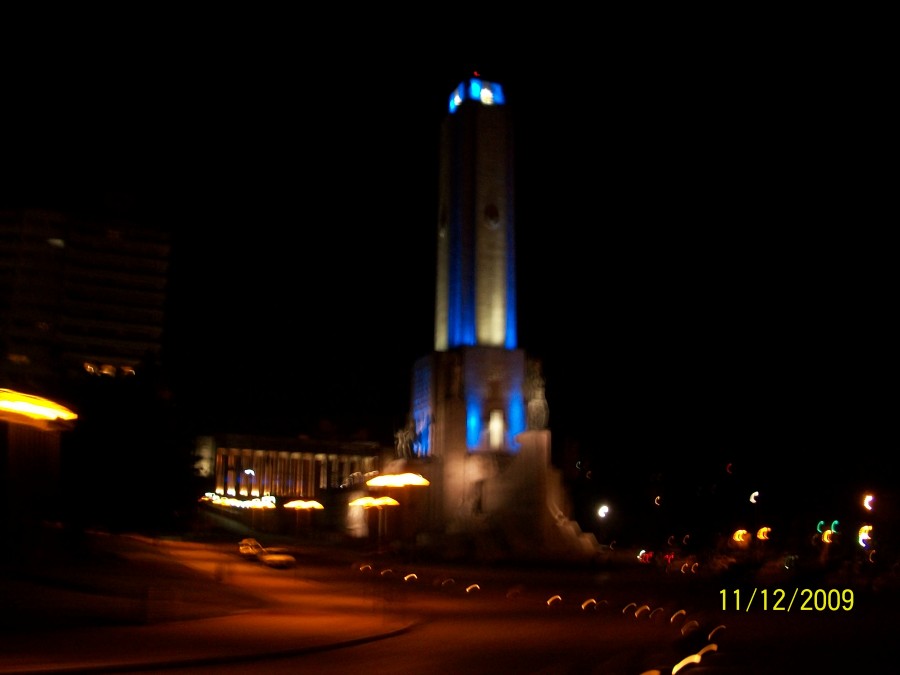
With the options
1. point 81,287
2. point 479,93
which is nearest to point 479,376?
point 479,93

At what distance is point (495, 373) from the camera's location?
57375 millimetres

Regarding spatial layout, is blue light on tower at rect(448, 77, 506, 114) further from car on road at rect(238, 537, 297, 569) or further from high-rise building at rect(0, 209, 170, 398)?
car on road at rect(238, 537, 297, 569)

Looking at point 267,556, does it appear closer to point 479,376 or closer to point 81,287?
point 479,376

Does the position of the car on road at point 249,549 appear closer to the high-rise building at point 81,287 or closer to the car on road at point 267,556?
the car on road at point 267,556

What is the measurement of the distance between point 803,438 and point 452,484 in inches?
773

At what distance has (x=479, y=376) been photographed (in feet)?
187

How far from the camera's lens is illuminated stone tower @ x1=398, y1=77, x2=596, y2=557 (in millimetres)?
47750

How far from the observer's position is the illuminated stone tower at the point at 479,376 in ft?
157

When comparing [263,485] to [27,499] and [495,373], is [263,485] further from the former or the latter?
[27,499]

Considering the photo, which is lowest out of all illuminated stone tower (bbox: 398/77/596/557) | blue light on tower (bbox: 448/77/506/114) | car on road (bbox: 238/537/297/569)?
car on road (bbox: 238/537/297/569)
